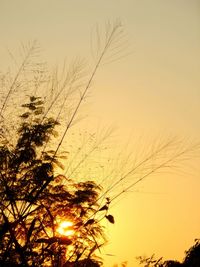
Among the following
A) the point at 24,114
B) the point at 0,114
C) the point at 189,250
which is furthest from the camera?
the point at 189,250

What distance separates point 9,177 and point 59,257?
2.69m

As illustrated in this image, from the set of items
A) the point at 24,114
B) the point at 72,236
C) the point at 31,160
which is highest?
the point at 24,114

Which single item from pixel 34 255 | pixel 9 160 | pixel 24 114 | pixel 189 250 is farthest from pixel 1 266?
pixel 189 250

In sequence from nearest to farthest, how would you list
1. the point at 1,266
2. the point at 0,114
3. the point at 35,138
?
the point at 1,266 → the point at 0,114 → the point at 35,138

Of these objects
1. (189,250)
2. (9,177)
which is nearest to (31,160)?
(9,177)

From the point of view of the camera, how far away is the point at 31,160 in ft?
21.9

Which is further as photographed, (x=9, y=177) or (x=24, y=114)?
(x=24, y=114)

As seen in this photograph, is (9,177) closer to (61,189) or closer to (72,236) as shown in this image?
(61,189)

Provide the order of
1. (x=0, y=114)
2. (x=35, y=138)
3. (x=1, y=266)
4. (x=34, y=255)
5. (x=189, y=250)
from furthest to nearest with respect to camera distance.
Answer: (x=189, y=250) → (x=35, y=138) → (x=0, y=114) → (x=34, y=255) → (x=1, y=266)

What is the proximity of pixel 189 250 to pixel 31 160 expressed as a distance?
6803 millimetres

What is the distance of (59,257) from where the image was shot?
248 centimetres

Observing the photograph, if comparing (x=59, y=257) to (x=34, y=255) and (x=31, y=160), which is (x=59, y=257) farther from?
(x=31, y=160)

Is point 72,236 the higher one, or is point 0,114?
point 0,114

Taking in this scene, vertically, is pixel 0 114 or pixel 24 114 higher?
pixel 24 114
